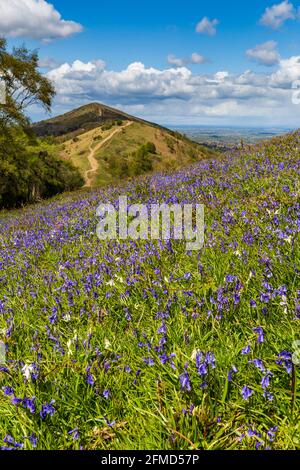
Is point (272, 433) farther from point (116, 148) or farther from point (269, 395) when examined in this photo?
point (116, 148)

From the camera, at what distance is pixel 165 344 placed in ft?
11.8

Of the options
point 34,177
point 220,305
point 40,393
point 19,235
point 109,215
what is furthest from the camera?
point 34,177

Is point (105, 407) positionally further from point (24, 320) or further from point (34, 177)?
point (34, 177)

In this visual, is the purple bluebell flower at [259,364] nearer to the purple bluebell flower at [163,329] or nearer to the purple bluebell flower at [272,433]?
the purple bluebell flower at [272,433]

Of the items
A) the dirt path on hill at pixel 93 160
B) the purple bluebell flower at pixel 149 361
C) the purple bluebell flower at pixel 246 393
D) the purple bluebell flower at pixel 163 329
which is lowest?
the purple bluebell flower at pixel 149 361

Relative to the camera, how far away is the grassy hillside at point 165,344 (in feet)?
8.91

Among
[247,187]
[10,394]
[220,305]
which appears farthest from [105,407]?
[247,187]

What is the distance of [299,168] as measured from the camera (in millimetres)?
8703

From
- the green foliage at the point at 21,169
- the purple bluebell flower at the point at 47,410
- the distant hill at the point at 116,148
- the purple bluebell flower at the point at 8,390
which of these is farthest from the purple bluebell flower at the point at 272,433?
the distant hill at the point at 116,148

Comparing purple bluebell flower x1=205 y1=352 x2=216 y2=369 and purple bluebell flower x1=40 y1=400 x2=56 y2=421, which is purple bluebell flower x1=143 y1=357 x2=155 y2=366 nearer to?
purple bluebell flower x1=205 y1=352 x2=216 y2=369

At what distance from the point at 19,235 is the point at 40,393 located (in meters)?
8.48

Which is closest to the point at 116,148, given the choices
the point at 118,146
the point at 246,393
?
the point at 118,146
